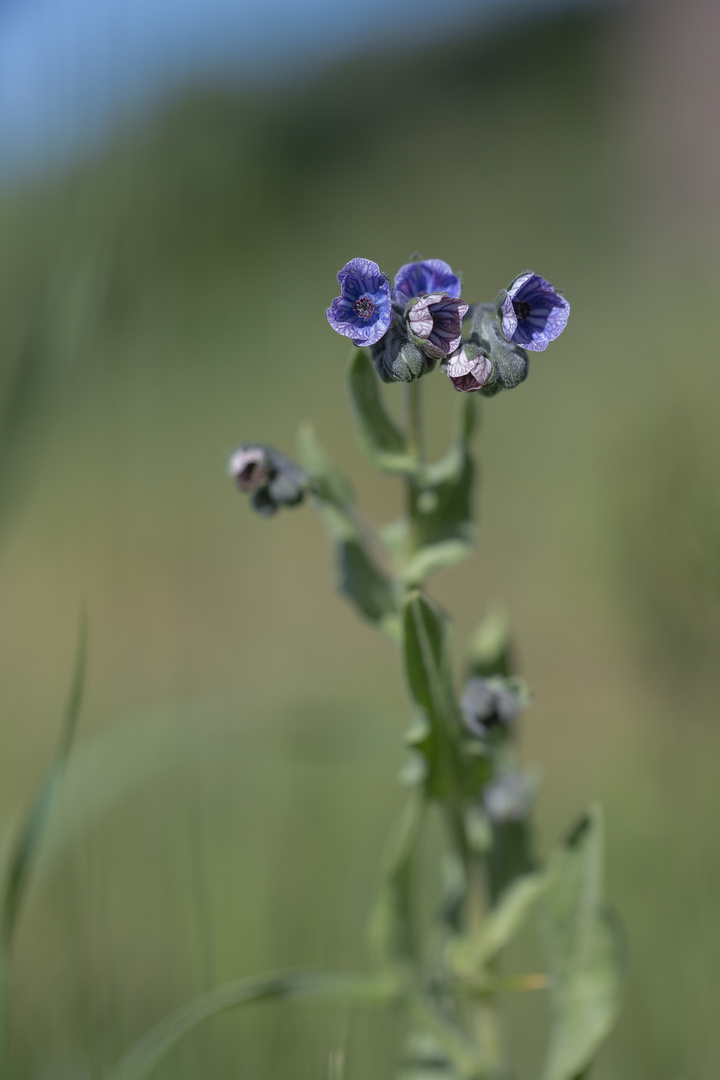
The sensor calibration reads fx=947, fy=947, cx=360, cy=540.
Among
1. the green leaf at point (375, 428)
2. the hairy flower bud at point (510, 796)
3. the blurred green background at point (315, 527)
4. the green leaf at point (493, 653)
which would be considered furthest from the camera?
the blurred green background at point (315, 527)

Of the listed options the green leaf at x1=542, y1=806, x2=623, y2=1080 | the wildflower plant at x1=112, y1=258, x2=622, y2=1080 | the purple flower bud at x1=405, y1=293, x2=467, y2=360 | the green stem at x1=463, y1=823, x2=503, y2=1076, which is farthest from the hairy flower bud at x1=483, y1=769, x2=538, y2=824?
the purple flower bud at x1=405, y1=293, x2=467, y2=360

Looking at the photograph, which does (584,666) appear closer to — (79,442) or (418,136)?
(79,442)

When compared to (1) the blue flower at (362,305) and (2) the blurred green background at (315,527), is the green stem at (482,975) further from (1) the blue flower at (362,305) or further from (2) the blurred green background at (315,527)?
(1) the blue flower at (362,305)

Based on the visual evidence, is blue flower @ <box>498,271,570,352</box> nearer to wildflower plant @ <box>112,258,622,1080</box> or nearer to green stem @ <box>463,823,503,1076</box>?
wildflower plant @ <box>112,258,622,1080</box>

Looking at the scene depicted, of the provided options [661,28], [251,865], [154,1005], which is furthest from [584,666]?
[661,28]

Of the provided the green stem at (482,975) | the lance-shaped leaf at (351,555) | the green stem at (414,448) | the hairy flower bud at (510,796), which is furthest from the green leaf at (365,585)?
the green stem at (482,975)

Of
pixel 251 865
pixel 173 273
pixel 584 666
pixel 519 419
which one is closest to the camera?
pixel 251 865
